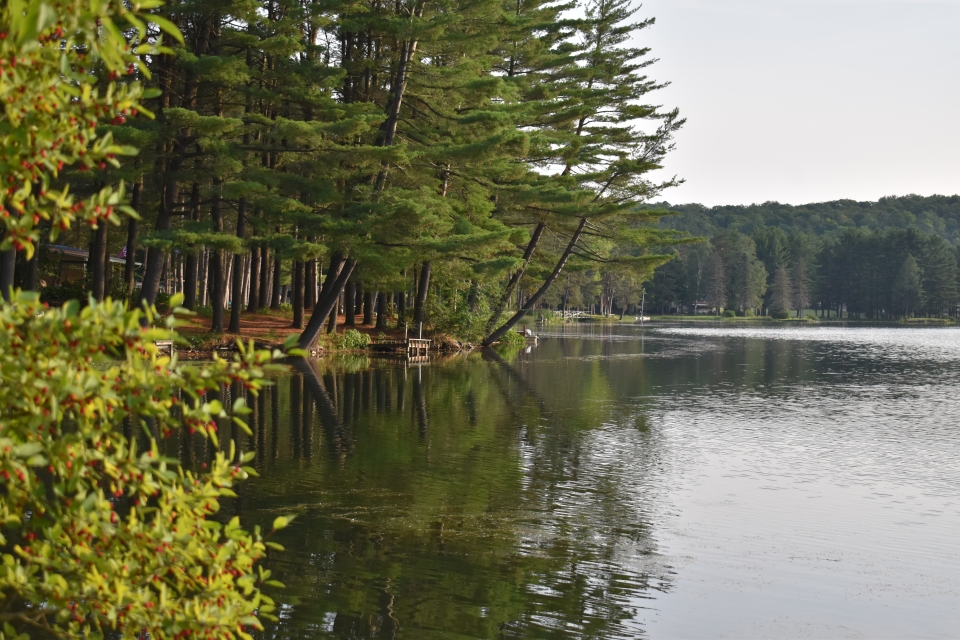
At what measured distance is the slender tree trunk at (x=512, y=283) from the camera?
41.6m

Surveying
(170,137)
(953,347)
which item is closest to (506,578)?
(170,137)

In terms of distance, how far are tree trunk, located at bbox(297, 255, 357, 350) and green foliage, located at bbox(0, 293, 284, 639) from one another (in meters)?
25.9

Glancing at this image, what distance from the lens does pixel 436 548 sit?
927cm

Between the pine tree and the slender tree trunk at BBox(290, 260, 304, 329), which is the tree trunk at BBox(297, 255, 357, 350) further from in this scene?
the pine tree

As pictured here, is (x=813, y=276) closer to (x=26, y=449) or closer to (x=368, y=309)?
(x=368, y=309)

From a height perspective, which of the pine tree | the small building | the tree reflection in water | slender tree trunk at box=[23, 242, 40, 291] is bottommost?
the tree reflection in water

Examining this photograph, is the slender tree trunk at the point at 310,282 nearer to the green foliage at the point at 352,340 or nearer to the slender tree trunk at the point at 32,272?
the green foliage at the point at 352,340

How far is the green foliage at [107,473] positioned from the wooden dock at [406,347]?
30.9 meters

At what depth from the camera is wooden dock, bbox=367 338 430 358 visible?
3494 cm

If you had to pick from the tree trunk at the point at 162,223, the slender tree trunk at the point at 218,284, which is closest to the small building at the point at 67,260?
the tree trunk at the point at 162,223

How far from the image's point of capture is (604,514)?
35.9ft

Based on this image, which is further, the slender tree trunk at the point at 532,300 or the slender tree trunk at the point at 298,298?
the slender tree trunk at the point at 532,300

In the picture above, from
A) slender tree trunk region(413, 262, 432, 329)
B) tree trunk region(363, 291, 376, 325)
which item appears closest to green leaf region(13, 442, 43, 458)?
slender tree trunk region(413, 262, 432, 329)

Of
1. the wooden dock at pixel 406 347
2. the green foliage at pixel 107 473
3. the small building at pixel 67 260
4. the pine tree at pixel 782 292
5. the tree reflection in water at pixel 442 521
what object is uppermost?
the pine tree at pixel 782 292
